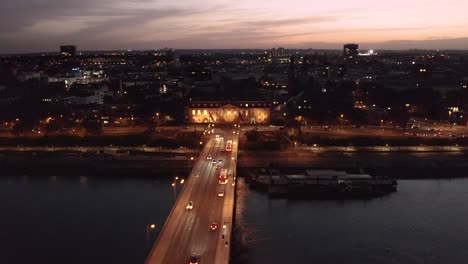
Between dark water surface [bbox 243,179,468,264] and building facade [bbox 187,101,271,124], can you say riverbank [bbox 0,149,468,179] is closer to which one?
dark water surface [bbox 243,179,468,264]

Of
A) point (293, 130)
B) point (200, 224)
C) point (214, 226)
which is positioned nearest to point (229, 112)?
point (293, 130)

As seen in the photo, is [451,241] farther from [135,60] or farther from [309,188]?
[135,60]

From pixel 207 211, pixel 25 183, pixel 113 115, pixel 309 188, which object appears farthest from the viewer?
pixel 113 115

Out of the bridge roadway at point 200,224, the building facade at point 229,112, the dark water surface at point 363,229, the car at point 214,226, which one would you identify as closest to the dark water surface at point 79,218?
the bridge roadway at point 200,224

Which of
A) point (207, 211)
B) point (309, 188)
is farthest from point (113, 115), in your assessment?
point (207, 211)

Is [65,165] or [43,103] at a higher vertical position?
[43,103]

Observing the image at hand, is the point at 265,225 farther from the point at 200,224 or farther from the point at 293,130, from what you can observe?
the point at 293,130

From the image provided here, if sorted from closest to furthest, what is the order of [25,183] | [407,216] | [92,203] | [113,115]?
1. [407,216]
2. [92,203]
3. [25,183]
4. [113,115]

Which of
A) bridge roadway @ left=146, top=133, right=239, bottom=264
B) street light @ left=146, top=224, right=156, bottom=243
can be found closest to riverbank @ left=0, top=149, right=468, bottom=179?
bridge roadway @ left=146, top=133, right=239, bottom=264
